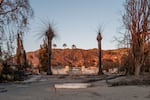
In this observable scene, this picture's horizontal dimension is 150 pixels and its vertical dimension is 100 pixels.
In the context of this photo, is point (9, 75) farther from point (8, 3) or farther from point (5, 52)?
point (8, 3)

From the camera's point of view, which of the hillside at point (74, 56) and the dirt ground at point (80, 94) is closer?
the dirt ground at point (80, 94)

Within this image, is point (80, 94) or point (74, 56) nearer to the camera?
point (80, 94)

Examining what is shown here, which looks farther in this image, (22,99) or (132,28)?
(132,28)

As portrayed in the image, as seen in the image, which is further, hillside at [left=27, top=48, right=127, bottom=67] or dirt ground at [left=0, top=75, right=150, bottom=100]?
hillside at [left=27, top=48, right=127, bottom=67]

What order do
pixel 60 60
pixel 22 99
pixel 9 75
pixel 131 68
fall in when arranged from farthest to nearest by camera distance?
pixel 60 60 → pixel 131 68 → pixel 9 75 → pixel 22 99

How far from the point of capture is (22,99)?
1417cm

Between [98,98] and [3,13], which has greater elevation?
[3,13]

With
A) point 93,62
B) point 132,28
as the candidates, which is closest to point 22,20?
point 132,28

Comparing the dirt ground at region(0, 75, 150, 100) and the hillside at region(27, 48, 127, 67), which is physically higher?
the hillside at region(27, 48, 127, 67)

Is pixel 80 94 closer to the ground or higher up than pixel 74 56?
closer to the ground

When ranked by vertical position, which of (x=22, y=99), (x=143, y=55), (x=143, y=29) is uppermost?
(x=143, y=29)

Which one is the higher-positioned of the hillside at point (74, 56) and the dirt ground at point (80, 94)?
the hillside at point (74, 56)

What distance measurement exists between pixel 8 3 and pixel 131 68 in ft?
62.1

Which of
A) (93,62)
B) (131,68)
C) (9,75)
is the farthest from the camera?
(93,62)
